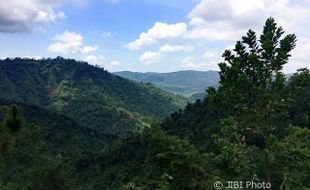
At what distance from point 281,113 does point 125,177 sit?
8669 cm

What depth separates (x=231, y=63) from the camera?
19.2 meters

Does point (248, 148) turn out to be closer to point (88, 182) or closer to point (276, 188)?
Answer: point (276, 188)

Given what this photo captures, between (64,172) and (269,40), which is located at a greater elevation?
(269,40)

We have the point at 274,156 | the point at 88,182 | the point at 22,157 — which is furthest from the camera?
the point at 88,182

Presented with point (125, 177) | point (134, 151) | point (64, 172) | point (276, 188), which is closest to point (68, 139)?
point (134, 151)

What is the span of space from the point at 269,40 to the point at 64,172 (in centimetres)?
4211

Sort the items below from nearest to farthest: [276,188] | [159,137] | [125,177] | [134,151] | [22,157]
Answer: [159,137] < [276,188] < [22,157] < [125,177] < [134,151]

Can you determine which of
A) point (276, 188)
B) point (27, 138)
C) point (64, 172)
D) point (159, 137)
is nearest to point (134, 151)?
point (27, 138)

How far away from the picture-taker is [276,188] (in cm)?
4066

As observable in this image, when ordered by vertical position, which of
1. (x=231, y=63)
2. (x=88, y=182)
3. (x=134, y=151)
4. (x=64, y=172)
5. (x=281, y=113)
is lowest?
(x=88, y=182)

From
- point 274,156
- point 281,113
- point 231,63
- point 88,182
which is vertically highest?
point 231,63

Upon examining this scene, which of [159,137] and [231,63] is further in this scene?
[159,137]

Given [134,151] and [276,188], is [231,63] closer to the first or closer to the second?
[276,188]

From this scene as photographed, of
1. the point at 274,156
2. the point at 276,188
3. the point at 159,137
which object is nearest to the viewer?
the point at 274,156
